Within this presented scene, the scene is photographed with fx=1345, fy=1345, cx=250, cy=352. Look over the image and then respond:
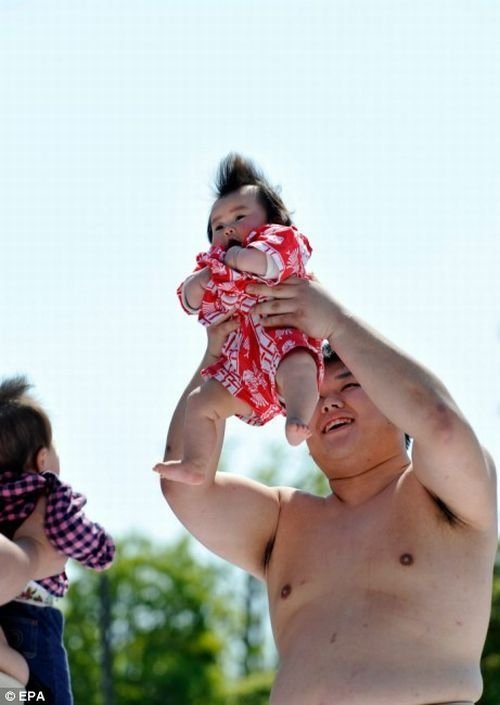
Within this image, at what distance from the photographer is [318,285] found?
405 cm

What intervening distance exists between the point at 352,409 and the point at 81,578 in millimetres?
32207

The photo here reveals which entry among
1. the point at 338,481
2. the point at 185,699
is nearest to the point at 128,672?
the point at 185,699

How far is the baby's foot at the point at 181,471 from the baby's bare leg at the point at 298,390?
0.33 metres

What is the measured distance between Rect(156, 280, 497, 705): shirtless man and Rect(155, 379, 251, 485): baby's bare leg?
3.1 inches

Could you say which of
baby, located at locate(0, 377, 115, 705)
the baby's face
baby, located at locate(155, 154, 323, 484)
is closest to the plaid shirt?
baby, located at locate(0, 377, 115, 705)

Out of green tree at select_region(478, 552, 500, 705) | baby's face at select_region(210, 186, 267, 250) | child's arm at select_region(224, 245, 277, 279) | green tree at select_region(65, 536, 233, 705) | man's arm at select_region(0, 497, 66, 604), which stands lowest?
green tree at select_region(65, 536, 233, 705)

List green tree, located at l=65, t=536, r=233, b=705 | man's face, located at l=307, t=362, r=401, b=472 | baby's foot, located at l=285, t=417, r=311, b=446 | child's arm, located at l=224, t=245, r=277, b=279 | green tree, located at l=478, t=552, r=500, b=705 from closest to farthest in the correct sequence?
baby's foot, located at l=285, t=417, r=311, b=446
child's arm, located at l=224, t=245, r=277, b=279
man's face, located at l=307, t=362, r=401, b=472
green tree, located at l=478, t=552, r=500, b=705
green tree, located at l=65, t=536, r=233, b=705

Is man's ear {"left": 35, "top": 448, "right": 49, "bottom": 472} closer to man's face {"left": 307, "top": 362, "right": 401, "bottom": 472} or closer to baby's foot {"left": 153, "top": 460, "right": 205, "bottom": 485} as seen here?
baby's foot {"left": 153, "top": 460, "right": 205, "bottom": 485}

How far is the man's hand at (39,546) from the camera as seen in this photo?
396cm

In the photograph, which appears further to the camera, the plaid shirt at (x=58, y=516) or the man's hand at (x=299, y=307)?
the plaid shirt at (x=58, y=516)

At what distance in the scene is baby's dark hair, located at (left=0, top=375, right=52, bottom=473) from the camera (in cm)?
414

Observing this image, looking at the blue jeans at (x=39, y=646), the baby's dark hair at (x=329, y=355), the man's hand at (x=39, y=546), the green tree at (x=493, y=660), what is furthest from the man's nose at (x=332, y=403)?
the green tree at (x=493, y=660)

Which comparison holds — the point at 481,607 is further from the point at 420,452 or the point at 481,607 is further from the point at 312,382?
the point at 312,382

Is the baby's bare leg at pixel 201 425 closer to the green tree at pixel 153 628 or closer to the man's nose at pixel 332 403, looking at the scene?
the man's nose at pixel 332 403
